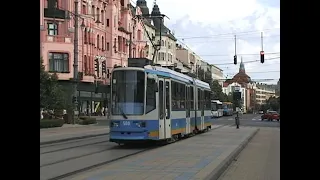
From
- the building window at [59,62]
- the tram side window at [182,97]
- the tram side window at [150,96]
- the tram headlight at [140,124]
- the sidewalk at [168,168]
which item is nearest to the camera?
the sidewalk at [168,168]

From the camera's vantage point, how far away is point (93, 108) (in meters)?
74.6

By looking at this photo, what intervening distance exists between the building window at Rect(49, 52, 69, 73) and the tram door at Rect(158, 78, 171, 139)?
43.1m

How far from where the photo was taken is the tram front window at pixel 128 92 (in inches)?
776

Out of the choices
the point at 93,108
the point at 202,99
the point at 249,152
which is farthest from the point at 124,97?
the point at 93,108

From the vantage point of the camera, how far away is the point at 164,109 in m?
21.0

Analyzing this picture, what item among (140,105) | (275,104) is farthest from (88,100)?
(275,104)

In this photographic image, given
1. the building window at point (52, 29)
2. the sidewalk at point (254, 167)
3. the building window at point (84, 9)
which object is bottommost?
the sidewalk at point (254, 167)

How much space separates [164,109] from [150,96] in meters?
1.29

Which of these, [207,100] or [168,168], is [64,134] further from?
[168,168]

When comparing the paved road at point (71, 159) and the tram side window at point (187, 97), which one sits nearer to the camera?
the paved road at point (71, 159)

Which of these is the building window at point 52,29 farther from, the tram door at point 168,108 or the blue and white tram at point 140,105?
the blue and white tram at point 140,105

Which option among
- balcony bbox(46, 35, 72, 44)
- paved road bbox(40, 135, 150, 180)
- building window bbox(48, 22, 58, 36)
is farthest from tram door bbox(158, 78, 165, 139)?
building window bbox(48, 22, 58, 36)

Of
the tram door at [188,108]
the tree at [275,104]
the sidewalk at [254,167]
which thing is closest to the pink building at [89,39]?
the tree at [275,104]
